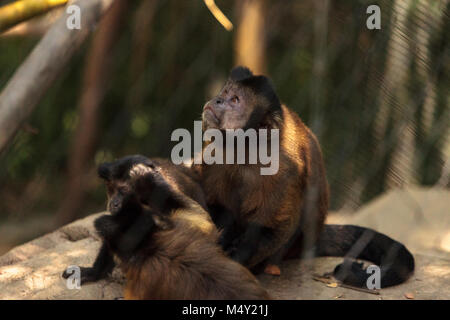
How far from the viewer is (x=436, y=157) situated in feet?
15.9

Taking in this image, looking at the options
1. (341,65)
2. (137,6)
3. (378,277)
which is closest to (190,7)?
(137,6)

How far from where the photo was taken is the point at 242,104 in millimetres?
2969

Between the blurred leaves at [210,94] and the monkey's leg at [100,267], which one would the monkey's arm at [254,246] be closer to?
the monkey's leg at [100,267]

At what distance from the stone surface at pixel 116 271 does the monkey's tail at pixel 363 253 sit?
50 mm

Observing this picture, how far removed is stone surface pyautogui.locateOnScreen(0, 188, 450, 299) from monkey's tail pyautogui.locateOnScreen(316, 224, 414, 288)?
5 centimetres

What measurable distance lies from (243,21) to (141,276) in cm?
343

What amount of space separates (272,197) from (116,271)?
805mm

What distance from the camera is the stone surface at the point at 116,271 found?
103 inches

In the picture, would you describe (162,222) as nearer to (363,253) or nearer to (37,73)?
(37,73)

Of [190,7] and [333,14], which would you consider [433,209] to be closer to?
[333,14]

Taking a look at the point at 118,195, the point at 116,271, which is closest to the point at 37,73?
the point at 118,195

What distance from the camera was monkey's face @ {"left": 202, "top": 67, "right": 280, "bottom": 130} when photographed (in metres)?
2.89

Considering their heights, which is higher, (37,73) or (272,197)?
(37,73)

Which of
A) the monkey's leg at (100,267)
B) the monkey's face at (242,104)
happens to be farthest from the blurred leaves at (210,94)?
the monkey's leg at (100,267)
